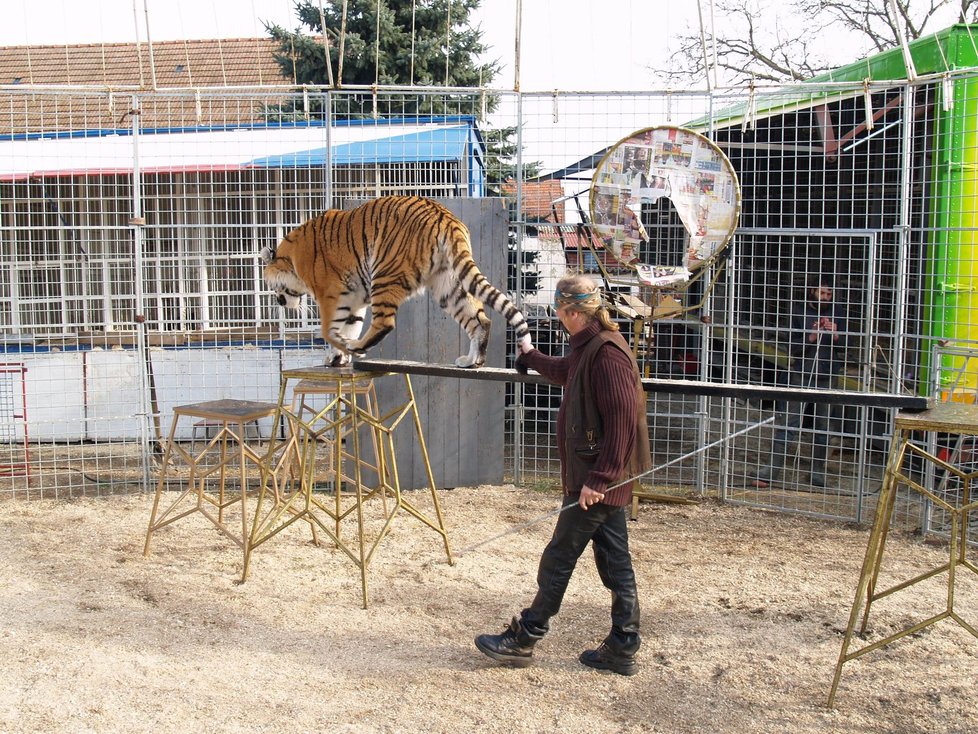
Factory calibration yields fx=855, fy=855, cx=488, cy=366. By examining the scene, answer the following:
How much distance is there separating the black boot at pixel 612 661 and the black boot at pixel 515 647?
0.26m

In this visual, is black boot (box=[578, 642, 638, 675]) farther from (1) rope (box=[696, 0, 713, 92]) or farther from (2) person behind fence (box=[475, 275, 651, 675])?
(1) rope (box=[696, 0, 713, 92])

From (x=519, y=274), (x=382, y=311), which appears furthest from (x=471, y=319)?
(x=519, y=274)

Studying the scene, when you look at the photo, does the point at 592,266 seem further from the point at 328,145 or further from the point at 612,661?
the point at 612,661

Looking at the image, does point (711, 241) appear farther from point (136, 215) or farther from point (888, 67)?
point (136, 215)

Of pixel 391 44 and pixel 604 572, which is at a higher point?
pixel 391 44

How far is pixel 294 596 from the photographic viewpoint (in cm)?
477

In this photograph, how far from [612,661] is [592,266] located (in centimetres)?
419

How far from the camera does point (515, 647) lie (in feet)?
12.7

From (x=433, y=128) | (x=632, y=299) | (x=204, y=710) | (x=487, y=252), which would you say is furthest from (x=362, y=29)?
(x=204, y=710)

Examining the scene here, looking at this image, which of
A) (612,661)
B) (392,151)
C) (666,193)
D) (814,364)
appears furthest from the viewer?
(392,151)

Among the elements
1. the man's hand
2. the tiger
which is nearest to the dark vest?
the man's hand

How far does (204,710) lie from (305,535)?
2380 mm

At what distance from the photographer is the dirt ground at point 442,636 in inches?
136

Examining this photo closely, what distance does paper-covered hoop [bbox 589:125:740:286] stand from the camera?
5.85 meters
